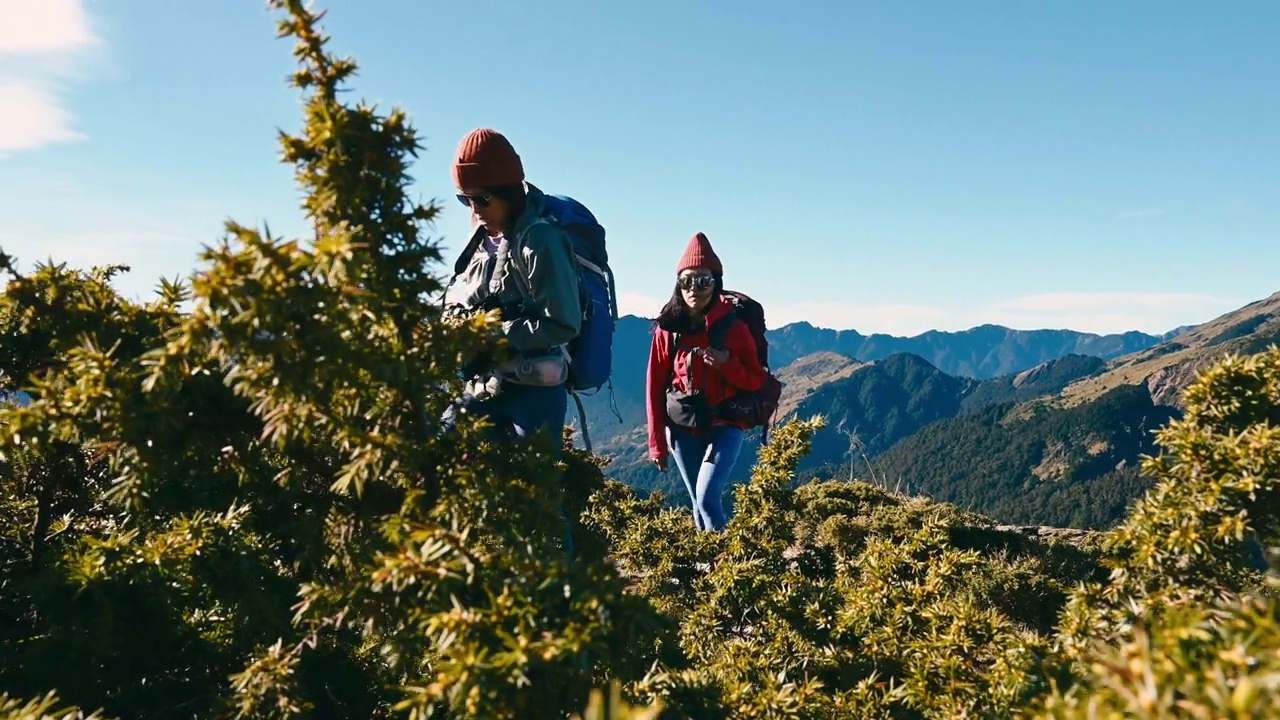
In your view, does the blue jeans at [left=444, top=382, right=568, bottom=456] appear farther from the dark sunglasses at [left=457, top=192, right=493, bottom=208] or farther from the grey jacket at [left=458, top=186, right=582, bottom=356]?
the dark sunglasses at [left=457, top=192, right=493, bottom=208]

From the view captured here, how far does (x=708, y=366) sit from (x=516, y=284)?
12.0 feet

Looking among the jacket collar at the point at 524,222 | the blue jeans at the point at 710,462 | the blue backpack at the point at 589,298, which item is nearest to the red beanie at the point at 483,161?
the jacket collar at the point at 524,222

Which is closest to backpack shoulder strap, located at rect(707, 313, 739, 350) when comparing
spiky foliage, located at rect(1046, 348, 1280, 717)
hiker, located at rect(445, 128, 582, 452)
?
hiker, located at rect(445, 128, 582, 452)

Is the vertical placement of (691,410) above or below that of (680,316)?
below

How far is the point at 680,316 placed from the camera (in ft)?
26.2

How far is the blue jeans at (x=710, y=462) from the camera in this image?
7.81 meters

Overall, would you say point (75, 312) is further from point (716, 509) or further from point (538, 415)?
point (716, 509)

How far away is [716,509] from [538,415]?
141 inches

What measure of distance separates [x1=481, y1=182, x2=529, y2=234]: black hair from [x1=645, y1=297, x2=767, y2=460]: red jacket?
3.29 metres

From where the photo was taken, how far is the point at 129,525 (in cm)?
362

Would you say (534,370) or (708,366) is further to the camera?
(708,366)

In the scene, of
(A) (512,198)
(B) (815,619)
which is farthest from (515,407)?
(B) (815,619)

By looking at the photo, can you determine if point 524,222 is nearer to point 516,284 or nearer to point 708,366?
point 516,284

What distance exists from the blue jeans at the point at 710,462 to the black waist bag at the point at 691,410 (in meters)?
0.18
